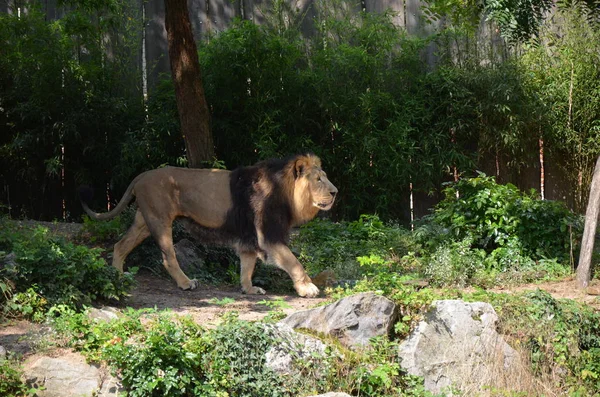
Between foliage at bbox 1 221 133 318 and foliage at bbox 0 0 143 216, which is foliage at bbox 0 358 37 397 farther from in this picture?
foliage at bbox 0 0 143 216

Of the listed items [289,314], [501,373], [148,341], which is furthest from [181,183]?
[501,373]

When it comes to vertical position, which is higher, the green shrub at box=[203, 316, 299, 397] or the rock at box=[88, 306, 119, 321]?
the rock at box=[88, 306, 119, 321]

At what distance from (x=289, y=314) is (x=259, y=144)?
14.7 ft

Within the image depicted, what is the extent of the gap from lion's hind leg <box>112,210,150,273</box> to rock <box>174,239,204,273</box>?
0.54m

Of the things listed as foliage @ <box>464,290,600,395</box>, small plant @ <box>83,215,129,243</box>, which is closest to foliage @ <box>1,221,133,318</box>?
small plant @ <box>83,215,129,243</box>

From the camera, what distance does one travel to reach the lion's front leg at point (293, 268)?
7840 mm

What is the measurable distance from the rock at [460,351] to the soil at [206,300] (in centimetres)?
110

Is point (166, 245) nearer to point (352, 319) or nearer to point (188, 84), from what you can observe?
point (188, 84)

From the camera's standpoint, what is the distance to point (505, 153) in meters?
11.6

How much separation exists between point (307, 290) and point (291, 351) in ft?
6.53

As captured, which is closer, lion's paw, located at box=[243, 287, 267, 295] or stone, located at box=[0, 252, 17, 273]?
stone, located at box=[0, 252, 17, 273]

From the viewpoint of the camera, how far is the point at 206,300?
298 inches

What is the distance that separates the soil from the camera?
609cm

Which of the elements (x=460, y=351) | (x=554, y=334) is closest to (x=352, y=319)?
(x=460, y=351)
